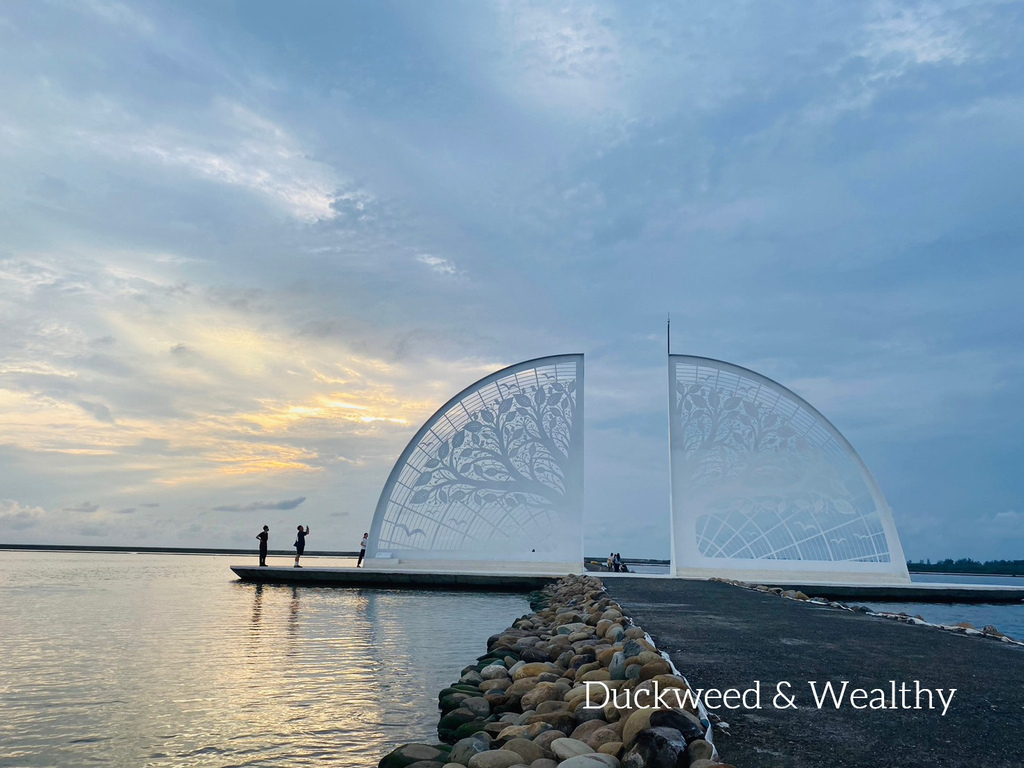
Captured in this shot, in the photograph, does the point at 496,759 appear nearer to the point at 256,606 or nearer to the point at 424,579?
the point at 256,606

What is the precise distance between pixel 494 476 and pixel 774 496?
7303 mm

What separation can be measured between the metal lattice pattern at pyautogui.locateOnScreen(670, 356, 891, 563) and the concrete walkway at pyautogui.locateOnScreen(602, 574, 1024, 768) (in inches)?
458

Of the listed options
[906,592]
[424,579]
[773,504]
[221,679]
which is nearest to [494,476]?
[424,579]

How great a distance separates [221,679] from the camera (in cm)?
647

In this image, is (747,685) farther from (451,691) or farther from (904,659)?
(451,691)

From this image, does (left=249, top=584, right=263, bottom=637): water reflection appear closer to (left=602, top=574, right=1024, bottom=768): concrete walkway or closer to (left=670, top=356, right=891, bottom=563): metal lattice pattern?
(left=602, top=574, right=1024, bottom=768): concrete walkway

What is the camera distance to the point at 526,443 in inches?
788

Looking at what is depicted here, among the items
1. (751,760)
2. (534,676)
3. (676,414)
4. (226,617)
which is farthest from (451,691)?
(676,414)

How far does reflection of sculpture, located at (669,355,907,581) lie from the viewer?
19.7 meters

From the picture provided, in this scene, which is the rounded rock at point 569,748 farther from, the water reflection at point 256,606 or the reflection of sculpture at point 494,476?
the reflection of sculpture at point 494,476

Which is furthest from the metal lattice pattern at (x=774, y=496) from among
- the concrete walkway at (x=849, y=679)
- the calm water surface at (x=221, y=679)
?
the concrete walkway at (x=849, y=679)

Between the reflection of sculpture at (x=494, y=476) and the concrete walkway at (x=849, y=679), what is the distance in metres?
11.5

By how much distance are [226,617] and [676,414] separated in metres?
13.0

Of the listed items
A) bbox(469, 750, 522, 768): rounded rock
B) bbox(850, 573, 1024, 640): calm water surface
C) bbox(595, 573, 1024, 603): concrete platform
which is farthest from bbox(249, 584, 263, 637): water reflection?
bbox(850, 573, 1024, 640): calm water surface
